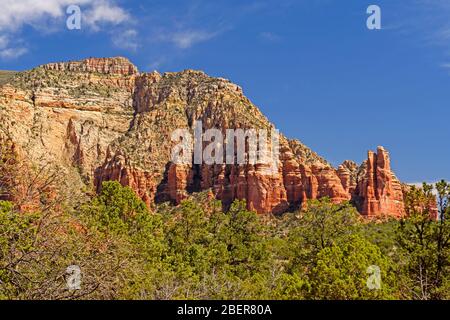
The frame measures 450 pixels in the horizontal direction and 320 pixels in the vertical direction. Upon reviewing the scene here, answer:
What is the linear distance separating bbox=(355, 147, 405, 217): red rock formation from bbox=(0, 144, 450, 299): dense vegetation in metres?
93.1

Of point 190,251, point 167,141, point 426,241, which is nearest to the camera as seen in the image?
point 426,241

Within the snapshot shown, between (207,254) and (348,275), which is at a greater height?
(207,254)

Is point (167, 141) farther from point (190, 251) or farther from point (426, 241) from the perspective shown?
point (426, 241)

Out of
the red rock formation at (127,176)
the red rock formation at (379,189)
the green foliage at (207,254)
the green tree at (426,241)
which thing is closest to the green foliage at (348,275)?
the green foliage at (207,254)

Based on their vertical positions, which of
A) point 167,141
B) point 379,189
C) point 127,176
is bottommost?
point 379,189

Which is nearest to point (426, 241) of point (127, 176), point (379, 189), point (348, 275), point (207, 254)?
point (348, 275)

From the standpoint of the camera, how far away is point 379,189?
448 feet

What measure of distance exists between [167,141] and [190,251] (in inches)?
4721

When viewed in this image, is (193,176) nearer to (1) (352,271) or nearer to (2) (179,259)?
(2) (179,259)

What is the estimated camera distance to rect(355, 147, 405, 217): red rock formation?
13362 cm

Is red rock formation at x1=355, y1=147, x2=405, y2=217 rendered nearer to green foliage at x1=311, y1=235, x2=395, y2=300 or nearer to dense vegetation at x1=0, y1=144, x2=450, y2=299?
dense vegetation at x1=0, y1=144, x2=450, y2=299

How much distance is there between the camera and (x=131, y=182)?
460 ft

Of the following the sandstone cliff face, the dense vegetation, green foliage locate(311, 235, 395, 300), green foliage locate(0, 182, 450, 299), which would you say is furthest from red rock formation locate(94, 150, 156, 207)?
green foliage locate(311, 235, 395, 300)
